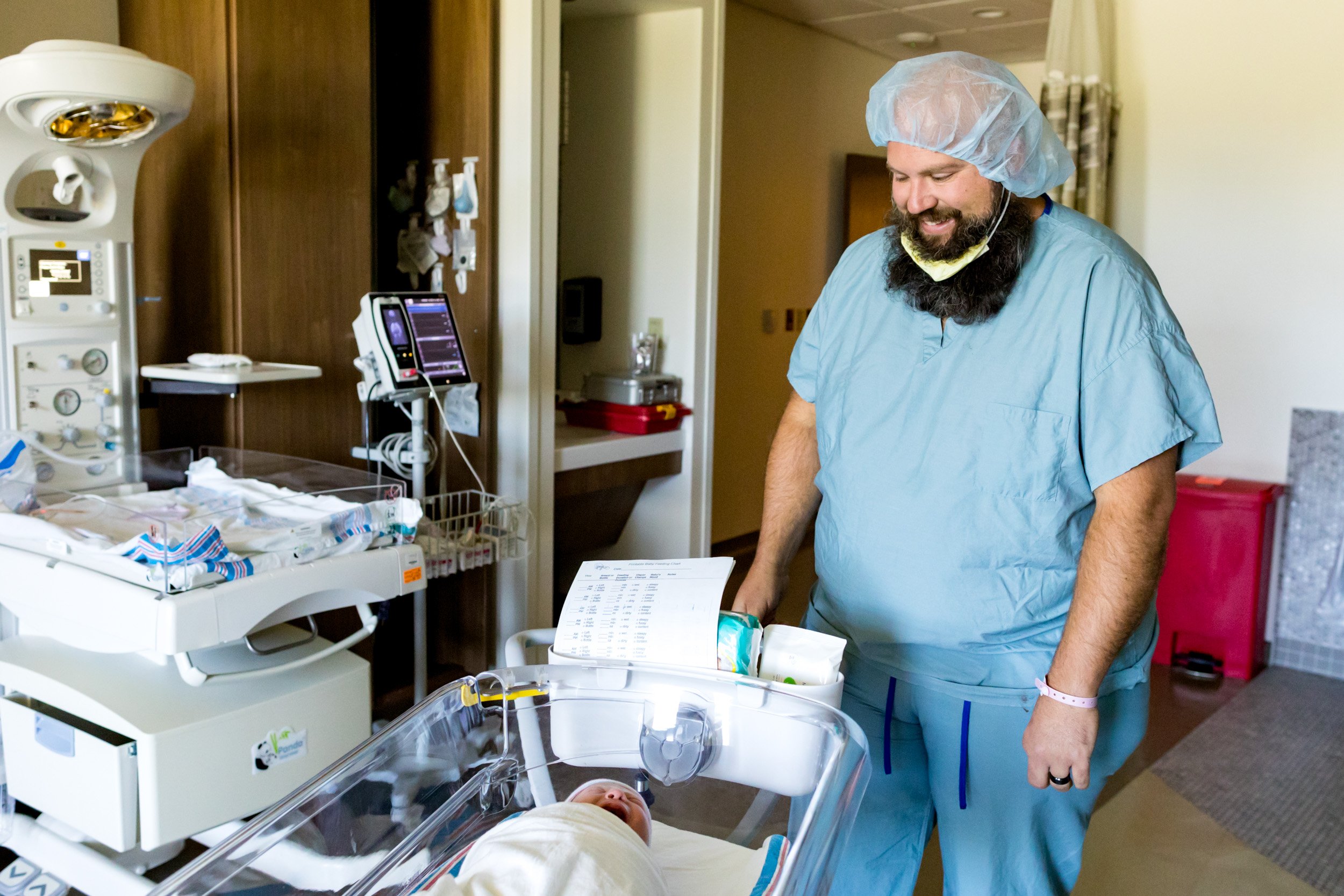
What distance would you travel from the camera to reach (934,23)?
15.8ft

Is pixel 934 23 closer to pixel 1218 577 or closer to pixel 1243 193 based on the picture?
pixel 1243 193

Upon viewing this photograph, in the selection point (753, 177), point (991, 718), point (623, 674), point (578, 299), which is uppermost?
point (753, 177)

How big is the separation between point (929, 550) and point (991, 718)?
0.25m

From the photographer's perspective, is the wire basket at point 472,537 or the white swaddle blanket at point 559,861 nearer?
the white swaddle blanket at point 559,861

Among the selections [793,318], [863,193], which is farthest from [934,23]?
[793,318]

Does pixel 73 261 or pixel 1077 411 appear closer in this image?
pixel 1077 411

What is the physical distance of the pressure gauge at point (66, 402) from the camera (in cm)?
215

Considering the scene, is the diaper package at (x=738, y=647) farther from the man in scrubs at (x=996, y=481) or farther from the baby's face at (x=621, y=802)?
the man in scrubs at (x=996, y=481)

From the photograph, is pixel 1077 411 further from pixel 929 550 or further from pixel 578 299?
pixel 578 299

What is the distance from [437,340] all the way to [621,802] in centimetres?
130

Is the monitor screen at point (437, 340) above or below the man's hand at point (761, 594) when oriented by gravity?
above

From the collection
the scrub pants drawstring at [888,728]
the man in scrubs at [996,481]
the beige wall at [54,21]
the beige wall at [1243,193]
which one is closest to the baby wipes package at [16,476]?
the beige wall at [54,21]

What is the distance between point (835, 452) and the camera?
5.47 feet

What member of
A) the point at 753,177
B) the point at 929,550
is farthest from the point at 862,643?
the point at 753,177
